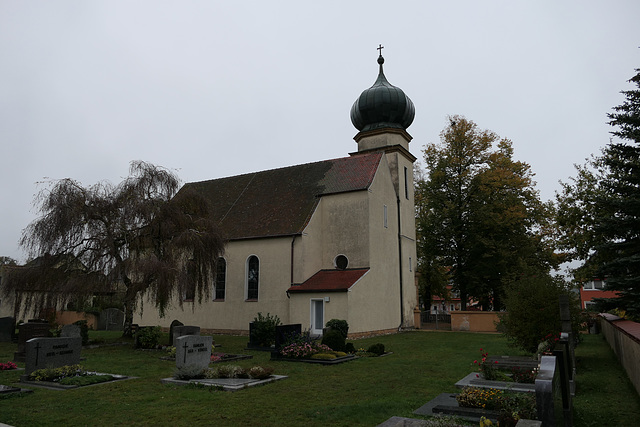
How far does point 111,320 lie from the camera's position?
36.0 m

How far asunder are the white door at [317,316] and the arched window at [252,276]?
14.8 ft

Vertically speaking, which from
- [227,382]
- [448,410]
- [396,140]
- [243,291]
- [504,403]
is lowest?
[227,382]

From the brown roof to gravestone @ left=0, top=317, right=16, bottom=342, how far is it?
38.5 ft

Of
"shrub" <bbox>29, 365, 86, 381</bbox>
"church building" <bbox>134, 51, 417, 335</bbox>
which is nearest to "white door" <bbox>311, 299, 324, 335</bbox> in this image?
"church building" <bbox>134, 51, 417, 335</bbox>

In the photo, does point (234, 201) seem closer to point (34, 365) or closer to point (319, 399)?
point (34, 365)

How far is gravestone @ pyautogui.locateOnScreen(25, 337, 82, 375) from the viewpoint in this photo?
11.0 metres

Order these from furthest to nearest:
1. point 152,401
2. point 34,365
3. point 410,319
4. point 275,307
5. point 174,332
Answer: point 410,319, point 275,307, point 174,332, point 34,365, point 152,401

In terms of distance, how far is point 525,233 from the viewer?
30703 mm

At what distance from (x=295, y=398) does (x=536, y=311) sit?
8124 mm

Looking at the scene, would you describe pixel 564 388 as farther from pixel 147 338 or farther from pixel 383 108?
pixel 383 108

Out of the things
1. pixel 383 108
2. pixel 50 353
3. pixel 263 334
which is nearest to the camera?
pixel 50 353

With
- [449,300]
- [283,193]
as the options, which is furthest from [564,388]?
[449,300]

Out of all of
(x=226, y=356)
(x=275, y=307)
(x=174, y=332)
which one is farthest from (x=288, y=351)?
(x=275, y=307)

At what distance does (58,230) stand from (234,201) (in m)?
13.9
